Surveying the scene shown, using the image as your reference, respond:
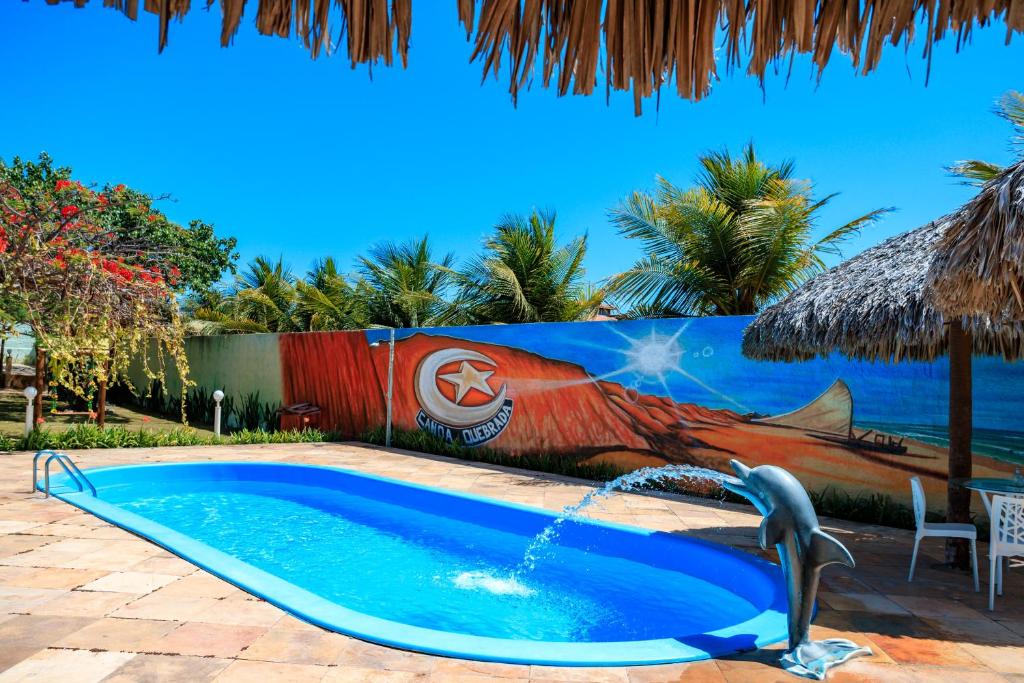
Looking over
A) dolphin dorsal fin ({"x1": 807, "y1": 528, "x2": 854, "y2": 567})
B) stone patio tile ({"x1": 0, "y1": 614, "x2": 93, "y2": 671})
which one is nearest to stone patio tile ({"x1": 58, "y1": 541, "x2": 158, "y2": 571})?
stone patio tile ({"x1": 0, "y1": 614, "x2": 93, "y2": 671})

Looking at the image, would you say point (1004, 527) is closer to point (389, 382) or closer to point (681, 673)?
point (681, 673)

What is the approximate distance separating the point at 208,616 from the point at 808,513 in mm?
3445

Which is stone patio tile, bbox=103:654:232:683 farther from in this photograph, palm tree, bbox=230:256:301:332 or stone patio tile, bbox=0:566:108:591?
palm tree, bbox=230:256:301:332

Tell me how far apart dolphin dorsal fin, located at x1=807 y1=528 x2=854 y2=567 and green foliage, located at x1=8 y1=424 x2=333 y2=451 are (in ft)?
36.1

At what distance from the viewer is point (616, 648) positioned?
11.4ft

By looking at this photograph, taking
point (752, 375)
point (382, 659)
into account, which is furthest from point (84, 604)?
point (752, 375)

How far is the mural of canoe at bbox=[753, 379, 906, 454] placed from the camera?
292 inches

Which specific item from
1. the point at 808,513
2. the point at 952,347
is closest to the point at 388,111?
the point at 952,347

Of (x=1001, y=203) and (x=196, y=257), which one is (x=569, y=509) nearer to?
(x=1001, y=203)

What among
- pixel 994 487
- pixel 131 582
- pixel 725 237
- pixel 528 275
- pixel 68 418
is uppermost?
pixel 725 237

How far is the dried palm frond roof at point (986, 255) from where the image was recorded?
3.74m

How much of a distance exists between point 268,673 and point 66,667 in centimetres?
96

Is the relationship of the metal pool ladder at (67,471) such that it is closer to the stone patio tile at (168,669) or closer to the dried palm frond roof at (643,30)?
the stone patio tile at (168,669)

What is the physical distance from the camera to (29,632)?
11.4 ft
